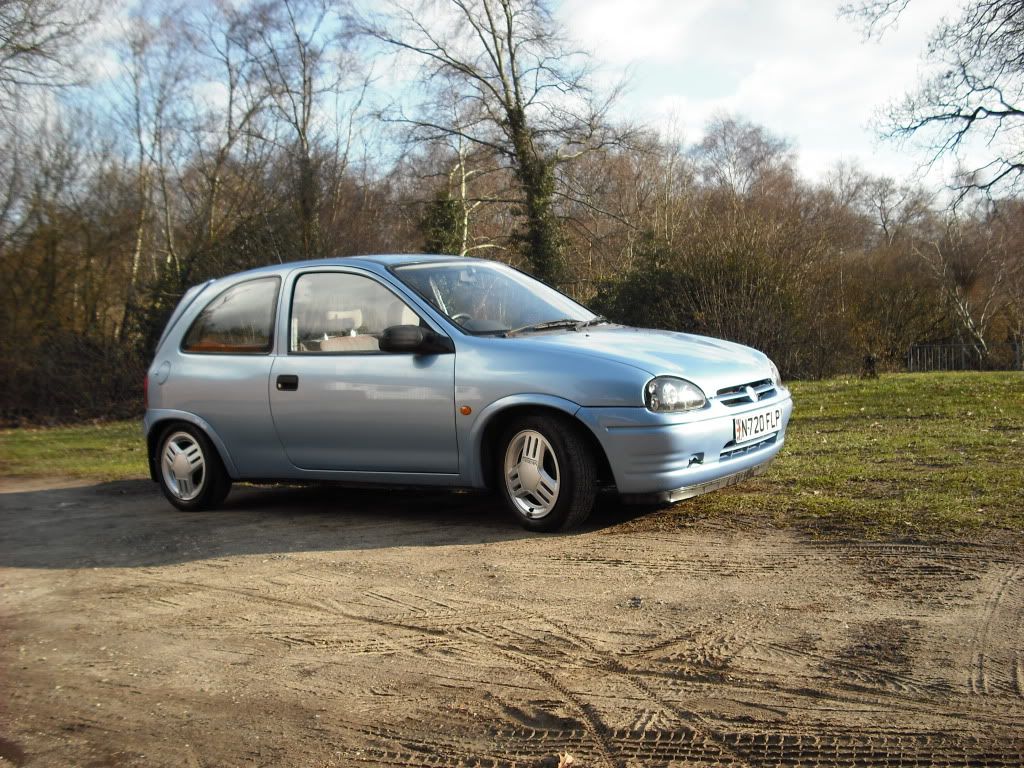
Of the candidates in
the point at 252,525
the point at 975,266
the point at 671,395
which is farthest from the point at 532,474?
the point at 975,266

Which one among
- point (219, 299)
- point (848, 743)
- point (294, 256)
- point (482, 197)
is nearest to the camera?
point (848, 743)

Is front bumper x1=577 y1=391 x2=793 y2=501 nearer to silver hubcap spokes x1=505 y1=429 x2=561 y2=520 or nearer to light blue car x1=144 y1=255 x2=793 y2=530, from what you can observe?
light blue car x1=144 y1=255 x2=793 y2=530

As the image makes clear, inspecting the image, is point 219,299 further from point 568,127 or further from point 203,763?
point 568,127

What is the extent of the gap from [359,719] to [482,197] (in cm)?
2710

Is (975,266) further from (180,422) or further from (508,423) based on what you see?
(508,423)

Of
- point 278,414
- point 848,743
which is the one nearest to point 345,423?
point 278,414

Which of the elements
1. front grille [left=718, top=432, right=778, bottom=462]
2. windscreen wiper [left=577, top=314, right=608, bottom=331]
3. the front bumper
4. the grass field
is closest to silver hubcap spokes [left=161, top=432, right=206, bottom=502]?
the grass field

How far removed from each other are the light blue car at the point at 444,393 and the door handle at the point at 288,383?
0.01 metres

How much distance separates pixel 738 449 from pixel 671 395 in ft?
2.19

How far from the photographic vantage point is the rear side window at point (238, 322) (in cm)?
730

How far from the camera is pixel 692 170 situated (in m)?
45.9

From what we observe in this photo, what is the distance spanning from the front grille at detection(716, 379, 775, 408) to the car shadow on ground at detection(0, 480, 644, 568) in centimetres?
99

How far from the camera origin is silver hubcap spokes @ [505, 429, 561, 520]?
19.4 feet

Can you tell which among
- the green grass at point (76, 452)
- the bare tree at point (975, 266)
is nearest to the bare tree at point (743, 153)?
the bare tree at point (975, 266)
